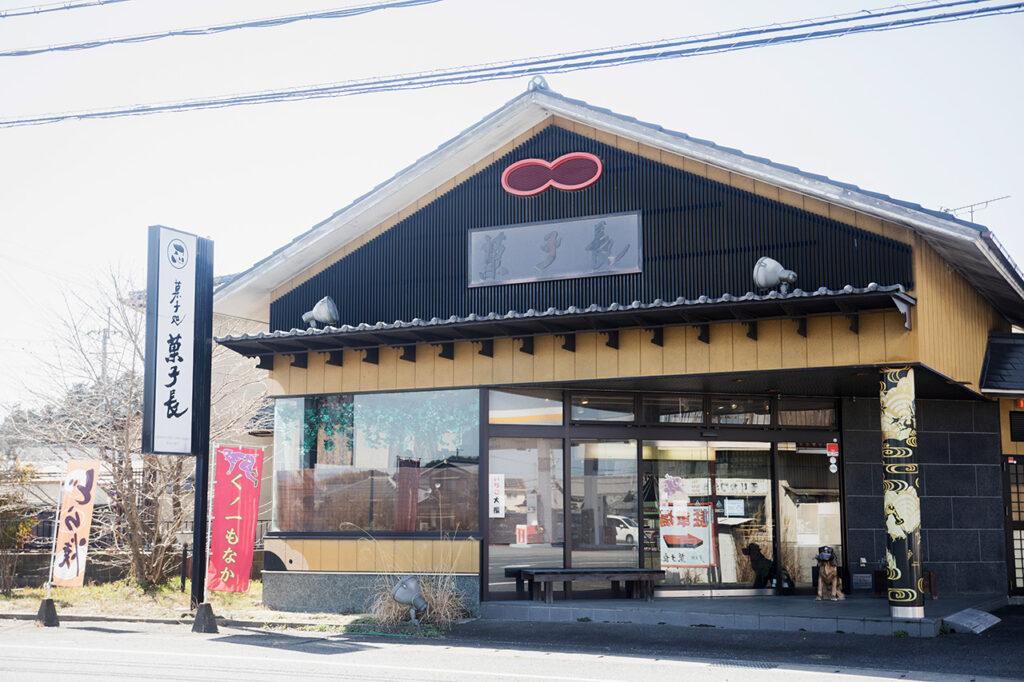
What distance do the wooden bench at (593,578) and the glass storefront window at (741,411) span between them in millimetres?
2505

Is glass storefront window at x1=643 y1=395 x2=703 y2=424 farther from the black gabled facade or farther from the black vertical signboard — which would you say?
the black vertical signboard

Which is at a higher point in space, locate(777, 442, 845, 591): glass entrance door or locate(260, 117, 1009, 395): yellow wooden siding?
locate(260, 117, 1009, 395): yellow wooden siding

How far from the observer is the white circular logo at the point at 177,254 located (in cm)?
1282

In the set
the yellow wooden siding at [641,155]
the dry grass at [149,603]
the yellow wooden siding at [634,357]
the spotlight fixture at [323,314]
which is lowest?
the dry grass at [149,603]

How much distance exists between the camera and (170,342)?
12.7 meters

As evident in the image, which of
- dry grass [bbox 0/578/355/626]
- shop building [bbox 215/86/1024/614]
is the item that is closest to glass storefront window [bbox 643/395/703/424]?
shop building [bbox 215/86/1024/614]

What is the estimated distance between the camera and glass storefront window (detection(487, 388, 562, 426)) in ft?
44.2

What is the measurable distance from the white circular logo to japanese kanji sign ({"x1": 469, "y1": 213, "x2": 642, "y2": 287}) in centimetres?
398

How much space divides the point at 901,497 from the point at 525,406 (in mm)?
5033

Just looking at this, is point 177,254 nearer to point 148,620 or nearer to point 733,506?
point 148,620

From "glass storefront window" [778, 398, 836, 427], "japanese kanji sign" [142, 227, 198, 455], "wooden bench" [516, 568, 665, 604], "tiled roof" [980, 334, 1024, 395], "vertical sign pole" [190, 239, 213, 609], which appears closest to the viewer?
"japanese kanji sign" [142, 227, 198, 455]

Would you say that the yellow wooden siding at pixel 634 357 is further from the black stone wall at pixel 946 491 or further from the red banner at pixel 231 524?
the black stone wall at pixel 946 491

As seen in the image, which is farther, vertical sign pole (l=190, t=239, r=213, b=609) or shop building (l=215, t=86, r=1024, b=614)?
vertical sign pole (l=190, t=239, r=213, b=609)

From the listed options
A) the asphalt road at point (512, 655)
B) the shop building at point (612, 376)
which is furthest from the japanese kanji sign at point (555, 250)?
the asphalt road at point (512, 655)
